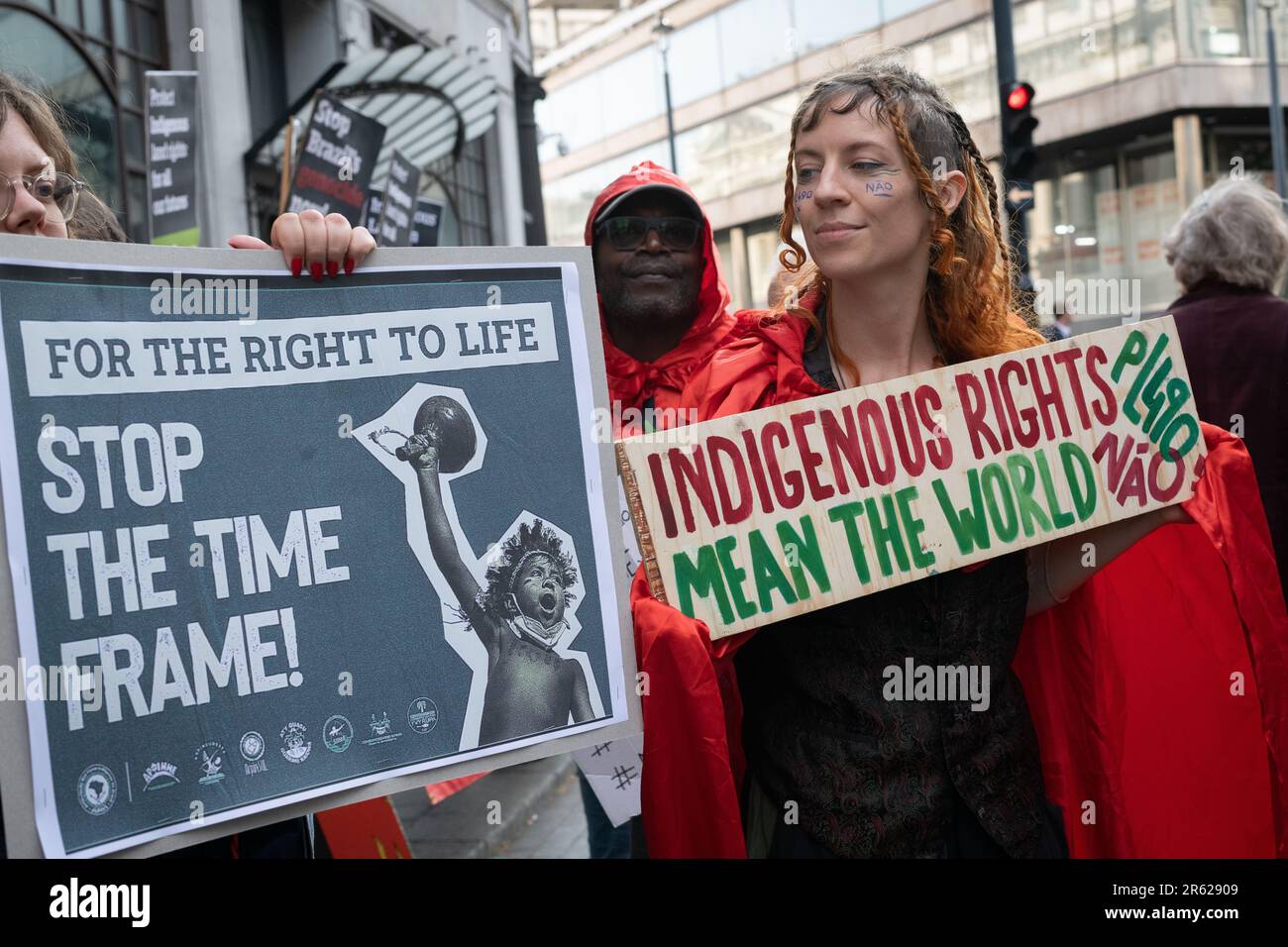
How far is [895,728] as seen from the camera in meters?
1.79

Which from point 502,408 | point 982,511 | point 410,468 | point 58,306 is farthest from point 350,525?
point 982,511

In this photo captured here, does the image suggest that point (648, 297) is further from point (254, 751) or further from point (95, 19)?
point (95, 19)

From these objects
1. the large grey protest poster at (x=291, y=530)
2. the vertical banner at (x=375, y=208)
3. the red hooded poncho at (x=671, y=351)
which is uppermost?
the vertical banner at (x=375, y=208)

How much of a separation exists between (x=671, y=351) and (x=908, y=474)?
56.7 inches

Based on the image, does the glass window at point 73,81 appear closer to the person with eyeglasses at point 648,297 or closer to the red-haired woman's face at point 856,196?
the person with eyeglasses at point 648,297

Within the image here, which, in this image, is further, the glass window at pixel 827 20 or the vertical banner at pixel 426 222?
the glass window at pixel 827 20

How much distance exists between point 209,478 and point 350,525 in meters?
0.20

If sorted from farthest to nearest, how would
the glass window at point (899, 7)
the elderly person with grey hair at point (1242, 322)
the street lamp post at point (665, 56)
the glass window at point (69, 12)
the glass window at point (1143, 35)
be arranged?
the street lamp post at point (665, 56) → the glass window at point (899, 7) → the glass window at point (1143, 35) → the glass window at point (69, 12) → the elderly person with grey hair at point (1242, 322)

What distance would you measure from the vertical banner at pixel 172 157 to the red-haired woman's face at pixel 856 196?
19.2 feet

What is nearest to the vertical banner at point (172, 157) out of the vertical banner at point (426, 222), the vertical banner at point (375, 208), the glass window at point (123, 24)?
the glass window at point (123, 24)

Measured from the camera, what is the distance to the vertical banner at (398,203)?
818cm

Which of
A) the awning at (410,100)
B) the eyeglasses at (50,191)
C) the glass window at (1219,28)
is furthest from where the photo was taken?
the glass window at (1219,28)

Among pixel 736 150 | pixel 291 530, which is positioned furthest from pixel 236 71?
pixel 736 150
